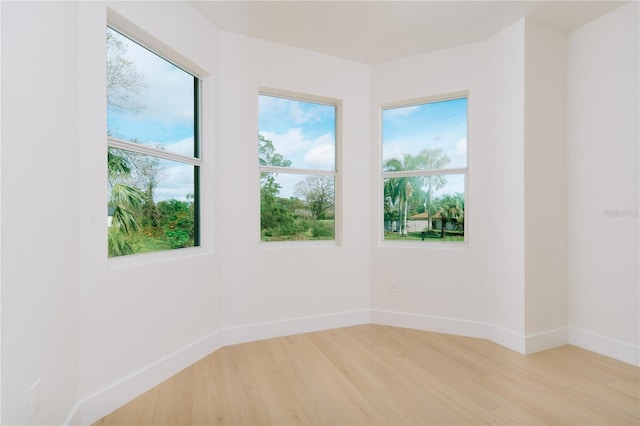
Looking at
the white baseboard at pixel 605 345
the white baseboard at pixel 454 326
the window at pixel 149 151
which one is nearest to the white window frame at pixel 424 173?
the white baseboard at pixel 454 326

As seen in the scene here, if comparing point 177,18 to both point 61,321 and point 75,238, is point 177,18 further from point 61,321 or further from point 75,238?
point 61,321

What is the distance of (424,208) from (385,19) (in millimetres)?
1838

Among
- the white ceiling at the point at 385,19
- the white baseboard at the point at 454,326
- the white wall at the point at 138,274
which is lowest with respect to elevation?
the white baseboard at the point at 454,326

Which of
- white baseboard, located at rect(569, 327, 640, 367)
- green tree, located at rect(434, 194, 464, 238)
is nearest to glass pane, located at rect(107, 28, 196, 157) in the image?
green tree, located at rect(434, 194, 464, 238)

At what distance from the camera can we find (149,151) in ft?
7.82

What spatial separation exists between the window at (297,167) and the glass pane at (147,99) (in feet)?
2.42

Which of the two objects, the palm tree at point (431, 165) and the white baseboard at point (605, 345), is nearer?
the white baseboard at point (605, 345)

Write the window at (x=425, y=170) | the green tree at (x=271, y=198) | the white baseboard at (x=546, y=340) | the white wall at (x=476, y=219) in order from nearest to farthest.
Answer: the white baseboard at (x=546, y=340) < the white wall at (x=476, y=219) < the green tree at (x=271, y=198) < the window at (x=425, y=170)

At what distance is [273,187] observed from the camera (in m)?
3.36

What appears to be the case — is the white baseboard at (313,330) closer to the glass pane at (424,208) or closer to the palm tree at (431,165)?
the glass pane at (424,208)

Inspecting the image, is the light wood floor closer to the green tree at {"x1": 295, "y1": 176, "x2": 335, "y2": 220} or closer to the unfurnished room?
the unfurnished room

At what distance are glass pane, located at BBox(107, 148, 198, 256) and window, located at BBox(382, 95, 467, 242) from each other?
6.68 ft

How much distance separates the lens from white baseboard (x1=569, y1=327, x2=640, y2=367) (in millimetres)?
2607

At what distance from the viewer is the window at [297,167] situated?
3.33 metres
